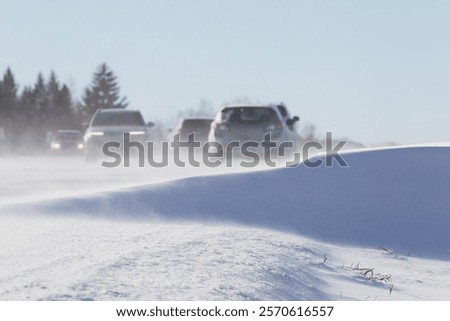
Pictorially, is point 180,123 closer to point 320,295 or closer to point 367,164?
point 367,164

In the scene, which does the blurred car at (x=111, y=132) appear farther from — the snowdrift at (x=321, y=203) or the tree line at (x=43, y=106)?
the tree line at (x=43, y=106)

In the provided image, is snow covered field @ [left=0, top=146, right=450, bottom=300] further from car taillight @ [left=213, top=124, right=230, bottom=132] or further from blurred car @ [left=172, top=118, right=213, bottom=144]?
blurred car @ [left=172, top=118, right=213, bottom=144]

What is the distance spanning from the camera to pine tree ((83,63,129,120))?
77500mm

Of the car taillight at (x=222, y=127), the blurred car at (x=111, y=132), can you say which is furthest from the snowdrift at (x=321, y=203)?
the blurred car at (x=111, y=132)

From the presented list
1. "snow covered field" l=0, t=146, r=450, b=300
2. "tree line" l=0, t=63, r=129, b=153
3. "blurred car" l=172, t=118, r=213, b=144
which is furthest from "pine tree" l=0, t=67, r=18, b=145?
"snow covered field" l=0, t=146, r=450, b=300

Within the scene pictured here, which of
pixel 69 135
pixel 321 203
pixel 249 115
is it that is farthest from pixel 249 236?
pixel 69 135

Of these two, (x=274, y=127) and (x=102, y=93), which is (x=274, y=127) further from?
(x=102, y=93)

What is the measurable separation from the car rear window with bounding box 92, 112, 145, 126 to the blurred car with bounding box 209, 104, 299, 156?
18.2 feet

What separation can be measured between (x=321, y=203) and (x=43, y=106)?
66.2 m

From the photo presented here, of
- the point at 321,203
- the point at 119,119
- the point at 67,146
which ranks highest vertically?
the point at 119,119

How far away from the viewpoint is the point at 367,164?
8.39m

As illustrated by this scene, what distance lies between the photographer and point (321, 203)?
23.2ft

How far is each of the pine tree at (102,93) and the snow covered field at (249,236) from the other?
2724 inches
